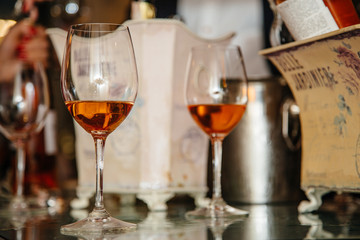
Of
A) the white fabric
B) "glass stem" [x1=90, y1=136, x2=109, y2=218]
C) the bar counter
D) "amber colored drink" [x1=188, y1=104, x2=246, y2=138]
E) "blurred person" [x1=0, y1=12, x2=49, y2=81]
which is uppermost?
the white fabric

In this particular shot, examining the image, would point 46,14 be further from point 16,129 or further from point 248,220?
point 248,220

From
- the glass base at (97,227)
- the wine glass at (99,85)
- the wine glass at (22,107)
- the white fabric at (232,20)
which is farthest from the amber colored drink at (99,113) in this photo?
the white fabric at (232,20)

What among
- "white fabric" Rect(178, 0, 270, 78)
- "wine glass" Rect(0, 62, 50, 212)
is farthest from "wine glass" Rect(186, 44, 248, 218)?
→ "white fabric" Rect(178, 0, 270, 78)

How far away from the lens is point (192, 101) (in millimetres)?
955

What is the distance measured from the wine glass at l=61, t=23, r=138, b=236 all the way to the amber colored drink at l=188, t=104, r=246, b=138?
196 mm

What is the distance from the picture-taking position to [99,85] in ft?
2.45

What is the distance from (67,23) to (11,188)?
771 mm

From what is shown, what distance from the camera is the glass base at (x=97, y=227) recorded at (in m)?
0.72

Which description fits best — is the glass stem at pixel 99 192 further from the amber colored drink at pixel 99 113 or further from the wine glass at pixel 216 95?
the wine glass at pixel 216 95

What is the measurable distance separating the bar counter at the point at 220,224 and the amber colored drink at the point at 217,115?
0.16 meters

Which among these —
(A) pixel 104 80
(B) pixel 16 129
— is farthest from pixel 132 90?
(B) pixel 16 129

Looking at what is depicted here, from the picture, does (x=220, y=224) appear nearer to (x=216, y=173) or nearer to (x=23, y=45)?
(x=216, y=173)

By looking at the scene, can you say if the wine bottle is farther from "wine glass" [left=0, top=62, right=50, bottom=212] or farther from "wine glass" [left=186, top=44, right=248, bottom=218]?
"wine glass" [left=0, top=62, right=50, bottom=212]

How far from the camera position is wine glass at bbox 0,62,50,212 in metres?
1.10
